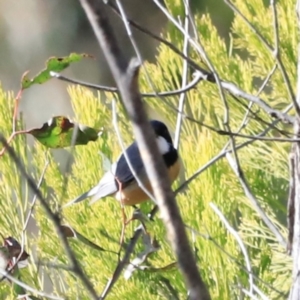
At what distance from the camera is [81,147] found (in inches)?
40.4

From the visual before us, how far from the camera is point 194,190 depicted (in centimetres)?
98

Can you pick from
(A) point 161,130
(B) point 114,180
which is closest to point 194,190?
(B) point 114,180

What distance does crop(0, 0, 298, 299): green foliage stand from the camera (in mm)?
950

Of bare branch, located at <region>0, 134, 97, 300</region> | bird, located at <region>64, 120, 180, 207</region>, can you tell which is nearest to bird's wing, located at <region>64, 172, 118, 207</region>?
bird, located at <region>64, 120, 180, 207</region>

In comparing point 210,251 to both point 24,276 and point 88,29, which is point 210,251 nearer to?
point 24,276

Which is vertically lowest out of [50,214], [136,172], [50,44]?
[136,172]

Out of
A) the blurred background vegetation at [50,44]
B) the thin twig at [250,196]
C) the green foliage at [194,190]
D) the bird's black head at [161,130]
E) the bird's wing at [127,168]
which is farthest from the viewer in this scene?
the blurred background vegetation at [50,44]

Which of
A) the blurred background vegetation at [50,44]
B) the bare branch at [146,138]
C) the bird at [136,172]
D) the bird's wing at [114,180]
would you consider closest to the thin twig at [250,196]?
the bird's wing at [114,180]

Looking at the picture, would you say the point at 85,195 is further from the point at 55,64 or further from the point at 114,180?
the point at 55,64

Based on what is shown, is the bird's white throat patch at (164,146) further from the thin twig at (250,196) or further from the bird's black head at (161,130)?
the thin twig at (250,196)

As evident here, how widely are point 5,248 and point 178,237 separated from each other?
421mm

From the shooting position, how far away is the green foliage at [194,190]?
3.12 ft

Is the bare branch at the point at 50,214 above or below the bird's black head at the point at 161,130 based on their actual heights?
above

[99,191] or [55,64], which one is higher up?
[55,64]
